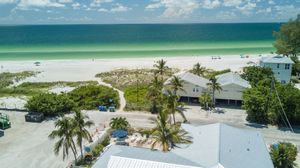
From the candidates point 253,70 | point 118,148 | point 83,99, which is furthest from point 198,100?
point 118,148

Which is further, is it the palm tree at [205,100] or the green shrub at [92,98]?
the green shrub at [92,98]

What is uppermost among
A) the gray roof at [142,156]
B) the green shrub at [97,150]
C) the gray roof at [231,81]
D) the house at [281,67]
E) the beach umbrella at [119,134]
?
the house at [281,67]

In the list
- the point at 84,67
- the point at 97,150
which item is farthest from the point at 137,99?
the point at 84,67

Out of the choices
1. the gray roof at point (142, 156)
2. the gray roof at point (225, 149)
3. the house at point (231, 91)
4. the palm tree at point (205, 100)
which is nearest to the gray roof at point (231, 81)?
the house at point (231, 91)

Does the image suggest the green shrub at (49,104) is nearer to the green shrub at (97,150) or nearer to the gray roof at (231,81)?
the green shrub at (97,150)

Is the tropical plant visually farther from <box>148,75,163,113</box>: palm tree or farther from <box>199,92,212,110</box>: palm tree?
<box>148,75,163,113</box>: palm tree

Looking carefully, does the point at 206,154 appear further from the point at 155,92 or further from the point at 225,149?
the point at 155,92

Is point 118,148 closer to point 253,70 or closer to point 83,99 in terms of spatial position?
point 83,99
